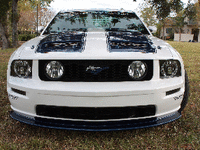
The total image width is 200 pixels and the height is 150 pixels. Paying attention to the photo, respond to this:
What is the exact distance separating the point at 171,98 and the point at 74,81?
99 cm

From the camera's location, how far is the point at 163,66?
212 cm

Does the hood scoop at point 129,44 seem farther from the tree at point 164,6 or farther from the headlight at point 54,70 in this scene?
the tree at point 164,6

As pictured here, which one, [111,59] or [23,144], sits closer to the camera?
[111,59]

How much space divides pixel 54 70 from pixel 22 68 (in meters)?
0.36

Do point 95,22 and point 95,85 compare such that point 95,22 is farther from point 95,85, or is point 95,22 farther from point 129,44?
point 95,85

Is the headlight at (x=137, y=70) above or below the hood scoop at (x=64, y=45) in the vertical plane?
below

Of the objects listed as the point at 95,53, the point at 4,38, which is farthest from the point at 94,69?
the point at 4,38

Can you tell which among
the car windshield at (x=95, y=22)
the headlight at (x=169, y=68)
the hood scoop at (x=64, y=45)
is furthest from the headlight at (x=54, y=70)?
the car windshield at (x=95, y=22)

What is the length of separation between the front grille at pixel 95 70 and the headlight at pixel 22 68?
16cm

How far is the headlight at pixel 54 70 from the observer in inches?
80.1

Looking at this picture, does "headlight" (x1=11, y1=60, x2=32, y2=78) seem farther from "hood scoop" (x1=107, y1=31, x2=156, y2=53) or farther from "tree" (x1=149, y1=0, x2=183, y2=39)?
"tree" (x1=149, y1=0, x2=183, y2=39)

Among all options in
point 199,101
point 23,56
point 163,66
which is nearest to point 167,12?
point 199,101

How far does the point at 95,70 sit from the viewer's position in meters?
2.00

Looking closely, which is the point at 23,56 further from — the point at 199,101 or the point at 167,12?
the point at 167,12
